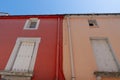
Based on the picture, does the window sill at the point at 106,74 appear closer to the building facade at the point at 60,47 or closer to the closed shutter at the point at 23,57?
the building facade at the point at 60,47

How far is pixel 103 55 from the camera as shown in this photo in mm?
9922

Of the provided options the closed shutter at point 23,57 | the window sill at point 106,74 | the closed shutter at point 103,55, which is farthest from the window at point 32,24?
the window sill at point 106,74

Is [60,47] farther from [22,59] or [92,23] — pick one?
[92,23]

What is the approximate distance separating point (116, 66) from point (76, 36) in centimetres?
317

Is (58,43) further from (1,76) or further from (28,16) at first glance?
(28,16)

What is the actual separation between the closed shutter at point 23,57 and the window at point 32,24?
1.87m

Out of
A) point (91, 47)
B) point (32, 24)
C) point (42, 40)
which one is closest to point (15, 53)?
point (42, 40)

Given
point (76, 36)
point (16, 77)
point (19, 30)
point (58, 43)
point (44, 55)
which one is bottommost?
point (16, 77)

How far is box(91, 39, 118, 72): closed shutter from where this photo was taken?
9.15 meters

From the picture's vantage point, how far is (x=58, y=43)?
1027cm

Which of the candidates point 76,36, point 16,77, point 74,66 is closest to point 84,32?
point 76,36

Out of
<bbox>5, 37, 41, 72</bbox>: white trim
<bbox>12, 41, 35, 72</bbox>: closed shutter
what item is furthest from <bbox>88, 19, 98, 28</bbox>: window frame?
<bbox>12, 41, 35, 72</bbox>: closed shutter

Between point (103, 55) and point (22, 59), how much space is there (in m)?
4.60

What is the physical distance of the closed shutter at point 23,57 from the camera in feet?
29.7
